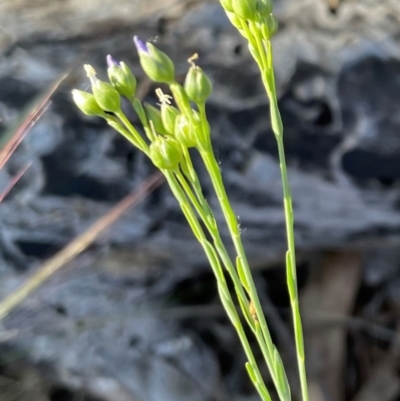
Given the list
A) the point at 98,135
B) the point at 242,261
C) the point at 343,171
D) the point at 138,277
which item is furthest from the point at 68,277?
the point at 242,261

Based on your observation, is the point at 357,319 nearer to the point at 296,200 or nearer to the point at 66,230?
the point at 296,200

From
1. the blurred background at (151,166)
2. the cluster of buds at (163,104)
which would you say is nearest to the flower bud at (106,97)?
the cluster of buds at (163,104)

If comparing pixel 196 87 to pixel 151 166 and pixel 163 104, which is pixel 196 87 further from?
pixel 151 166

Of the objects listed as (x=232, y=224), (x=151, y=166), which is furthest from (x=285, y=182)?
(x=151, y=166)

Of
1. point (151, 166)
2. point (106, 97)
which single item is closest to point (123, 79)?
point (106, 97)

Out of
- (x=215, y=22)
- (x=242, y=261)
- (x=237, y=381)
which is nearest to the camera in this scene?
(x=242, y=261)

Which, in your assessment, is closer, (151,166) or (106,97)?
(106,97)

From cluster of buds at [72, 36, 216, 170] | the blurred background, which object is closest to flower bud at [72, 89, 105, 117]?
cluster of buds at [72, 36, 216, 170]
